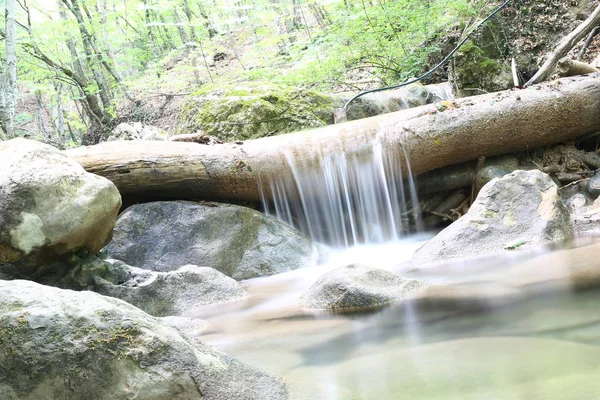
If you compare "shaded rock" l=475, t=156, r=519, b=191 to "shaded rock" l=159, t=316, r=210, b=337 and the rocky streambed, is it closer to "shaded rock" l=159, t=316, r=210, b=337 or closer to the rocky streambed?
the rocky streambed

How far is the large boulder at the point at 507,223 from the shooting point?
5.26m

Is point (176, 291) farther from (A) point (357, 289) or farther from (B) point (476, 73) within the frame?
(B) point (476, 73)

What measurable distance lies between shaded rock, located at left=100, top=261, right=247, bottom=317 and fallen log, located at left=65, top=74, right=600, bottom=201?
2.04 meters

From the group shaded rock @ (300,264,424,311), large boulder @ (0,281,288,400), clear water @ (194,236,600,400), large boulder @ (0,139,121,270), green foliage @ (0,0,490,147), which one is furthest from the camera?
green foliage @ (0,0,490,147)

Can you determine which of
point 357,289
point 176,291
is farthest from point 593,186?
point 176,291

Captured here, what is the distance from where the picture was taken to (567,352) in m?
2.36

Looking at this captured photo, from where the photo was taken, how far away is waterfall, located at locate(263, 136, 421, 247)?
294 inches

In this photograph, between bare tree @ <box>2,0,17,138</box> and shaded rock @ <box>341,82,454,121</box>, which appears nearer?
bare tree @ <box>2,0,17,138</box>

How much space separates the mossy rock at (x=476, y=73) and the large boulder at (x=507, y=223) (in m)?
5.20

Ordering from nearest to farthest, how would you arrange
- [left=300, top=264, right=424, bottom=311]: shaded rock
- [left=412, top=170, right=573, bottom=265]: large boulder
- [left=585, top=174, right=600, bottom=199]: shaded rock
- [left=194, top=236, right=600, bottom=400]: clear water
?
[left=194, top=236, right=600, bottom=400]: clear water, [left=300, top=264, right=424, bottom=311]: shaded rock, [left=412, top=170, right=573, bottom=265]: large boulder, [left=585, top=174, right=600, bottom=199]: shaded rock

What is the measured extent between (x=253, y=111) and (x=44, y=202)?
5.50m

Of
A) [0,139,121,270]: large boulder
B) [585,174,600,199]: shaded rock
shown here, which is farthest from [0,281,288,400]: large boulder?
[585,174,600,199]: shaded rock

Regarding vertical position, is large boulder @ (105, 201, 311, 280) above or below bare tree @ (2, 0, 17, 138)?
below

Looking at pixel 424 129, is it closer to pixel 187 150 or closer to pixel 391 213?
pixel 391 213
